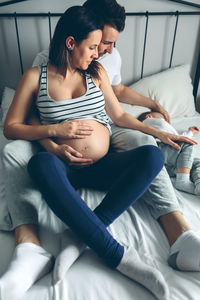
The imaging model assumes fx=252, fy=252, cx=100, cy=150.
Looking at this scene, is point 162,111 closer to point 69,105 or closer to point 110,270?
point 69,105

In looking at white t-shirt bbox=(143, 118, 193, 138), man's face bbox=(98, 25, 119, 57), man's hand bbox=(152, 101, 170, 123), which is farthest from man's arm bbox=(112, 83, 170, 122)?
man's face bbox=(98, 25, 119, 57)

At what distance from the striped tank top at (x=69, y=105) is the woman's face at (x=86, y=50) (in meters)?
0.09

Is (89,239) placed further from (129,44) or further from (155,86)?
(129,44)

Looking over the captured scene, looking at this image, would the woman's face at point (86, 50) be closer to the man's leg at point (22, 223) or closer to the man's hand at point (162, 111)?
the man's leg at point (22, 223)

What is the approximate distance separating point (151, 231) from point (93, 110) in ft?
1.88

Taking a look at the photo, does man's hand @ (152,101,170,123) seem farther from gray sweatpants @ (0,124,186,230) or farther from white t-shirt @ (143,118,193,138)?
gray sweatpants @ (0,124,186,230)

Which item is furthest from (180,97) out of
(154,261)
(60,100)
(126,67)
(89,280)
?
(89,280)

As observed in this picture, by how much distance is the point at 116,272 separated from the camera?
798mm

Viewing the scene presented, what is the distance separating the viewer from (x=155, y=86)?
5.97 ft

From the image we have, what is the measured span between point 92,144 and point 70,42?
1.45 feet

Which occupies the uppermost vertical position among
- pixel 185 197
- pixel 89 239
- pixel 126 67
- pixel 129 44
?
pixel 129 44

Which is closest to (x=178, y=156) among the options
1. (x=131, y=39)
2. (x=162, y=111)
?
(x=162, y=111)

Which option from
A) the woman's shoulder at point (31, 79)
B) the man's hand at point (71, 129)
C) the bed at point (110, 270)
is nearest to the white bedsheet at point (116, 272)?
the bed at point (110, 270)

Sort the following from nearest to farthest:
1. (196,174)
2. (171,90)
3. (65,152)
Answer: (65,152), (196,174), (171,90)
